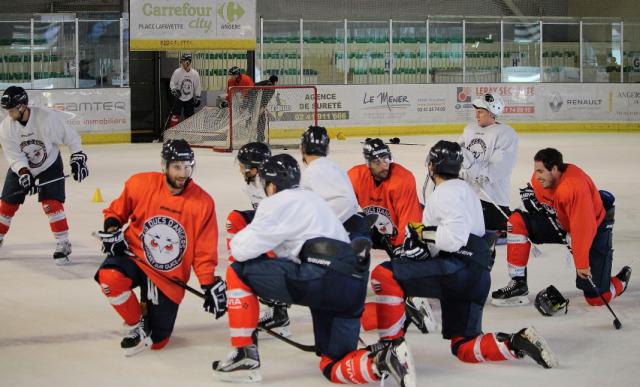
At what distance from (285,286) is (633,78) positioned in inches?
738

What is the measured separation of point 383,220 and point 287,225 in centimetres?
194

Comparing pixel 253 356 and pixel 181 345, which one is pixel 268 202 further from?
pixel 181 345

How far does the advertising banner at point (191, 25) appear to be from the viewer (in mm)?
18531

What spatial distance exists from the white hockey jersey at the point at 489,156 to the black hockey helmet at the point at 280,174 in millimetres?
3715

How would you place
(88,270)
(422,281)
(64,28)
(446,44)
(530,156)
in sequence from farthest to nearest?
1. (446,44)
2. (64,28)
3. (530,156)
4. (88,270)
5. (422,281)

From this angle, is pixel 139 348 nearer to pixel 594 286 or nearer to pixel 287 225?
pixel 287 225

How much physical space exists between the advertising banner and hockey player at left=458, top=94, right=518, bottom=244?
10869 millimetres

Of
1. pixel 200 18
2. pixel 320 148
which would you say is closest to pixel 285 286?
pixel 320 148

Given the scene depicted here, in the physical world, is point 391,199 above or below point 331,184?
below

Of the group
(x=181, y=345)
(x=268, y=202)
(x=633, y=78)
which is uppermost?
(x=633, y=78)

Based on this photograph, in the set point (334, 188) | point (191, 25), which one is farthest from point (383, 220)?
point (191, 25)

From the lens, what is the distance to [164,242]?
5328 millimetres

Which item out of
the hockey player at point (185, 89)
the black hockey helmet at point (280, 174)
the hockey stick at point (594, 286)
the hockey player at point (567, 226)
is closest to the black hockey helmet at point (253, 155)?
the black hockey helmet at point (280, 174)

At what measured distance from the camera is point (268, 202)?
4.61m
